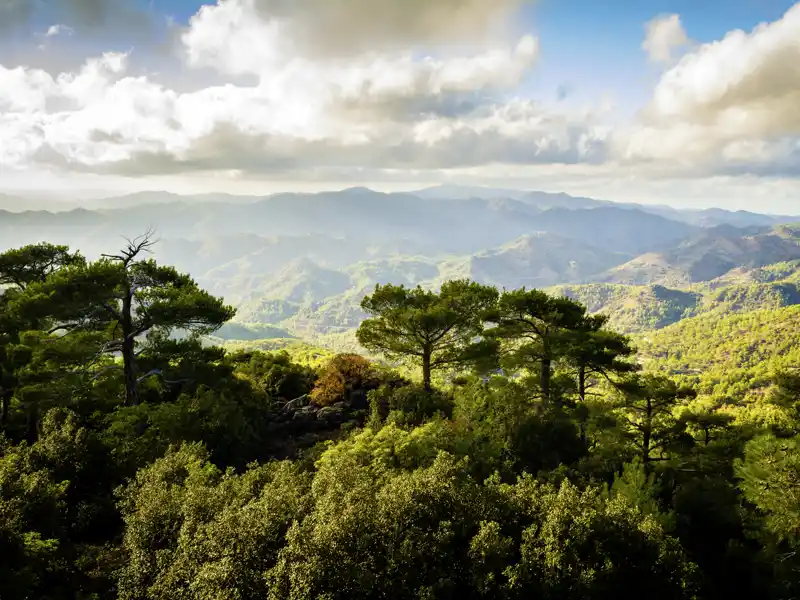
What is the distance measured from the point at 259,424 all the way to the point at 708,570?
23180 millimetres

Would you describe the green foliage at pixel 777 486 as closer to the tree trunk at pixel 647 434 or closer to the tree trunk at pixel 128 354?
the tree trunk at pixel 647 434

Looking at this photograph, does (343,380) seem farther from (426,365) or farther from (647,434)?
(647,434)

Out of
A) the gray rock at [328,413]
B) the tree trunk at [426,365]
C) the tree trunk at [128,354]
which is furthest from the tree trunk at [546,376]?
the tree trunk at [128,354]

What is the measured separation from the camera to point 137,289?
27422 mm

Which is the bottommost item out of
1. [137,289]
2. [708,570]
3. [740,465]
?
[708,570]

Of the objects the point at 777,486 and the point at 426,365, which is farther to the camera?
the point at 426,365

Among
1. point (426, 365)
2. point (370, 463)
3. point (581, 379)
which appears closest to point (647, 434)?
point (581, 379)

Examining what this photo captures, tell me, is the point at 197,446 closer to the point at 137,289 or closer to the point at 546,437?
the point at 137,289

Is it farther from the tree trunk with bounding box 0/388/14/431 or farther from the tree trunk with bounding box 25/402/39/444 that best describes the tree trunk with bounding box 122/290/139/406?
the tree trunk with bounding box 0/388/14/431

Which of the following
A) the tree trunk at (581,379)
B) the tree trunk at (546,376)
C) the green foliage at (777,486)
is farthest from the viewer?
the tree trunk at (581,379)

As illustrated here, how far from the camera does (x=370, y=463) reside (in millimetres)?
17562

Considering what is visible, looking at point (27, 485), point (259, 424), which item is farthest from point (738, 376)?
point (27, 485)

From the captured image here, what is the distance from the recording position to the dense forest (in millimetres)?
10820

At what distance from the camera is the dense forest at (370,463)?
35.5ft
